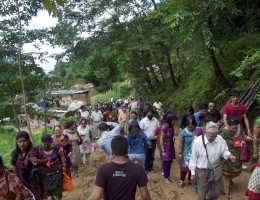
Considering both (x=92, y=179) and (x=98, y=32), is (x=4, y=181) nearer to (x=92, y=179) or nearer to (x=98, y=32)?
(x=92, y=179)

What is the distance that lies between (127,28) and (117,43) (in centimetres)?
98

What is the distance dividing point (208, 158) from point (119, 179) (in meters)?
1.96

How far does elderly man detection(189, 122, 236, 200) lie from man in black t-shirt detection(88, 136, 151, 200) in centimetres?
164

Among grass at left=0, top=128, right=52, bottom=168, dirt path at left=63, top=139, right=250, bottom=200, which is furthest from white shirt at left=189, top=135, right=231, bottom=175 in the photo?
grass at left=0, top=128, right=52, bottom=168

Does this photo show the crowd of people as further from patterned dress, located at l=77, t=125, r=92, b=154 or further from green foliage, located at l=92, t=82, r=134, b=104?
green foliage, located at l=92, t=82, r=134, b=104

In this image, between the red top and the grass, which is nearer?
the red top

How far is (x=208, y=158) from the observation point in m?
4.36

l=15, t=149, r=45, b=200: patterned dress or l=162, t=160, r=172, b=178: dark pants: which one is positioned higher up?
l=15, t=149, r=45, b=200: patterned dress

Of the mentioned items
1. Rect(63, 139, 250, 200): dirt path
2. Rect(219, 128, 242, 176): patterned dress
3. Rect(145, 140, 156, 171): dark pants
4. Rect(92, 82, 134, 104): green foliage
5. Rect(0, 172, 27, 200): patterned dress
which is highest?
Rect(0, 172, 27, 200): patterned dress

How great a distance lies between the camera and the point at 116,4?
14.7 meters

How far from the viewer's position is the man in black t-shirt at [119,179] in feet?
9.50

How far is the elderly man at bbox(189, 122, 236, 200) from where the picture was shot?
4324mm

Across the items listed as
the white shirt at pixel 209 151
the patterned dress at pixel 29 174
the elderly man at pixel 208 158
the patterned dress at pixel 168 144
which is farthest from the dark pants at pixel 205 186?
the patterned dress at pixel 29 174

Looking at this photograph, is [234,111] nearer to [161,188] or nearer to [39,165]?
[161,188]
